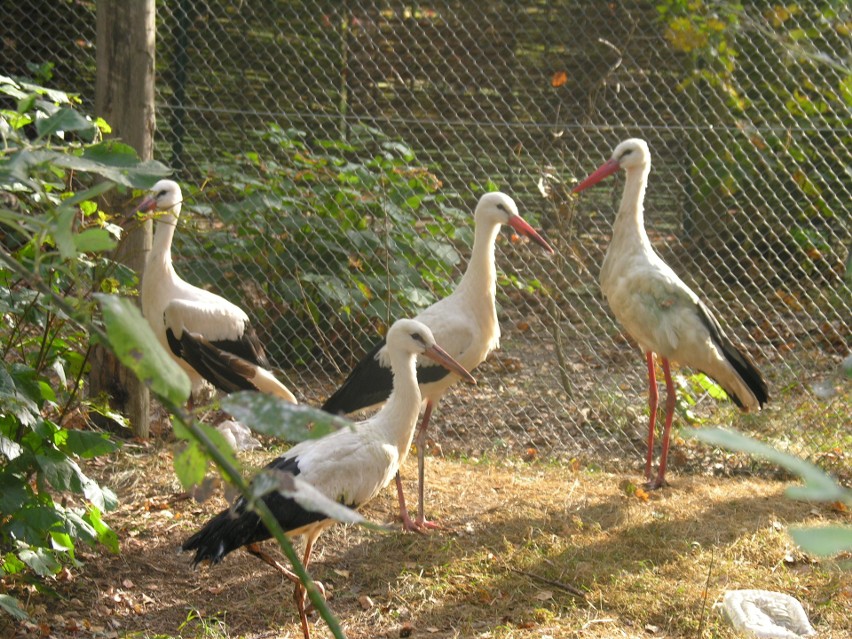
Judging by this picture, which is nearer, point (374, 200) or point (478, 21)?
point (374, 200)

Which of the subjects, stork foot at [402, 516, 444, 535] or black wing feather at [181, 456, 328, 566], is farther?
stork foot at [402, 516, 444, 535]

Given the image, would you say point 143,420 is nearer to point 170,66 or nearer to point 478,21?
point 170,66

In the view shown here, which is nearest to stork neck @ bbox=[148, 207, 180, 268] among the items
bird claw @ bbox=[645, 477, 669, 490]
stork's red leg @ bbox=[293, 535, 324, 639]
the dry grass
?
the dry grass

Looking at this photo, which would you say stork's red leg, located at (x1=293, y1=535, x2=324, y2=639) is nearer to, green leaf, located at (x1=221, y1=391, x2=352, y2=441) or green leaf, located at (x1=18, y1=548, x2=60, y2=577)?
green leaf, located at (x1=18, y1=548, x2=60, y2=577)

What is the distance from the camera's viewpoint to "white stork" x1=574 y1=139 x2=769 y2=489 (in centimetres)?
477

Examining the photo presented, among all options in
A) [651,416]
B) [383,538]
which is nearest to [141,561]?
[383,538]

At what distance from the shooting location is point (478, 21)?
23.6 feet

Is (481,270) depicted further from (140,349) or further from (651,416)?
(140,349)

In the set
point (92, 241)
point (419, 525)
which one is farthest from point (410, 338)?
point (92, 241)

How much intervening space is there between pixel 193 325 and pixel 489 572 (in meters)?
1.78

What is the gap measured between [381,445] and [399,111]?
3.90 meters

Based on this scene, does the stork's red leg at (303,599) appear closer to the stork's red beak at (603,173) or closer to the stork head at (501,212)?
the stork head at (501,212)

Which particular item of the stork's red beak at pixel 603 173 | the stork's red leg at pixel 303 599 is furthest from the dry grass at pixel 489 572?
the stork's red beak at pixel 603 173

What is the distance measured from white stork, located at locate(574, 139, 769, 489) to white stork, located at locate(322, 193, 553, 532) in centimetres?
47
